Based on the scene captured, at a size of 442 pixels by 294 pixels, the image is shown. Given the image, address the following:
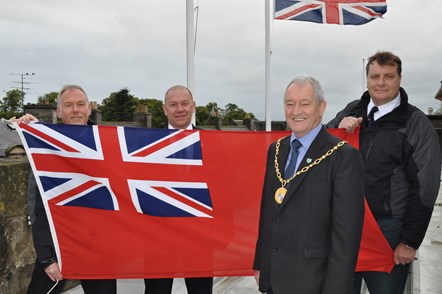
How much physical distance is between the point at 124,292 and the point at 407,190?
2.73 meters

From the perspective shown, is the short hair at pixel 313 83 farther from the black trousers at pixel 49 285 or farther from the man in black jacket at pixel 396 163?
the black trousers at pixel 49 285

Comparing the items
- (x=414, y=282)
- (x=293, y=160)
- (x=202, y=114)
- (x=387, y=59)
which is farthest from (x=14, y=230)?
(x=202, y=114)

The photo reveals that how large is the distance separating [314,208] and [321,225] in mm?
92

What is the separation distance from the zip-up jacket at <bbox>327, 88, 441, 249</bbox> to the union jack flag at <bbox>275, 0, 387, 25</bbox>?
527 cm

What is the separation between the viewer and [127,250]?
3160mm

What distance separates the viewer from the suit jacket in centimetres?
210

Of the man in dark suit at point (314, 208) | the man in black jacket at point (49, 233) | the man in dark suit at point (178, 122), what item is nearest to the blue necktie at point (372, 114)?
the man in dark suit at point (314, 208)

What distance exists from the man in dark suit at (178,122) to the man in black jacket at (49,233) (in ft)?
1.30

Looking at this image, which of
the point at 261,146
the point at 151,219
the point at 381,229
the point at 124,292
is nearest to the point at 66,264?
the point at 151,219

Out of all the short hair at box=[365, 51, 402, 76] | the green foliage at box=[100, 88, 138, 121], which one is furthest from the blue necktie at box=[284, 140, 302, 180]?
the green foliage at box=[100, 88, 138, 121]

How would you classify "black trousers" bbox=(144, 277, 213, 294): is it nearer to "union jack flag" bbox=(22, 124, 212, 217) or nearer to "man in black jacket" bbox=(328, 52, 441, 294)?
"union jack flag" bbox=(22, 124, 212, 217)

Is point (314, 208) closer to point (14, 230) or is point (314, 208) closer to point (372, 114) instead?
point (372, 114)

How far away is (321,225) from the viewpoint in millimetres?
2143

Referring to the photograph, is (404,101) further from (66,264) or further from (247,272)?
(66,264)
